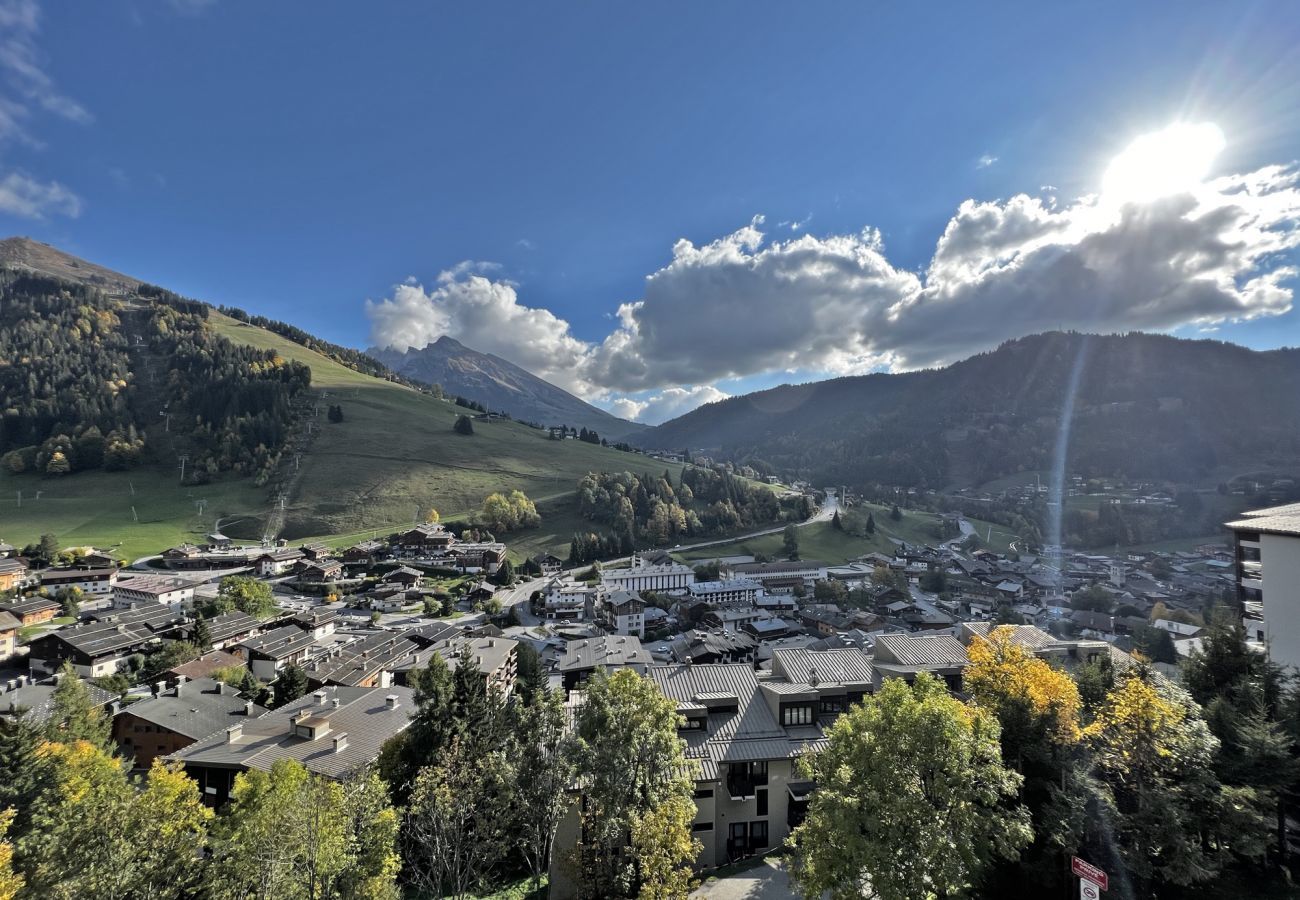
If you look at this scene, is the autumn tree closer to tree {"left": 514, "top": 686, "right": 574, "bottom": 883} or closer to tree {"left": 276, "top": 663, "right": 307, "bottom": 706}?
tree {"left": 514, "top": 686, "right": 574, "bottom": 883}

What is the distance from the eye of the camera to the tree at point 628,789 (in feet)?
53.1

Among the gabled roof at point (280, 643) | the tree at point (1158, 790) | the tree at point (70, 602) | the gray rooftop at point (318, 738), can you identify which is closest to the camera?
the tree at point (1158, 790)

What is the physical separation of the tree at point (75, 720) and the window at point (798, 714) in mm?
35244

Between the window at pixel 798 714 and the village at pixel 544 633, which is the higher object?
the window at pixel 798 714

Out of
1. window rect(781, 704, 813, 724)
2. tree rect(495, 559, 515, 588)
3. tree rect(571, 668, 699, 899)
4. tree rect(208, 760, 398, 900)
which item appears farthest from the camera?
tree rect(495, 559, 515, 588)

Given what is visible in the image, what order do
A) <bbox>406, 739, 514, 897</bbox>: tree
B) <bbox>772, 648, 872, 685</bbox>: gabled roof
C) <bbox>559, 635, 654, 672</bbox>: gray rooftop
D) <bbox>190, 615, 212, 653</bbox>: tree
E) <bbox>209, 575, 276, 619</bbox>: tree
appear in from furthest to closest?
<bbox>209, 575, 276, 619</bbox>: tree
<bbox>190, 615, 212, 653</bbox>: tree
<bbox>559, 635, 654, 672</bbox>: gray rooftop
<bbox>772, 648, 872, 685</bbox>: gabled roof
<bbox>406, 739, 514, 897</bbox>: tree

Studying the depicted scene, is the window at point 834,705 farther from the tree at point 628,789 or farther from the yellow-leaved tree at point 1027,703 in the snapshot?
the tree at point 628,789

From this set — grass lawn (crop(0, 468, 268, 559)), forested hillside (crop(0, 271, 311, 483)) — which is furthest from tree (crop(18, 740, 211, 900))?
forested hillside (crop(0, 271, 311, 483))

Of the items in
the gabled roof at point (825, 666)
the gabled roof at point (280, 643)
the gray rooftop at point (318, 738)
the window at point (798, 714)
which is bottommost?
the gabled roof at point (280, 643)

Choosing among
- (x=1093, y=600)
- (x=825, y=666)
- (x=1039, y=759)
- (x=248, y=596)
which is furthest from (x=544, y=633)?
(x=1093, y=600)

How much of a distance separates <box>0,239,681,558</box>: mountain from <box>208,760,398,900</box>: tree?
320 feet

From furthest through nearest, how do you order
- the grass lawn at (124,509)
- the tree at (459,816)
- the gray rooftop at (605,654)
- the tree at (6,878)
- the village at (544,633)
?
the grass lawn at (124,509)
the gray rooftop at (605,654)
the village at (544,633)
the tree at (459,816)
the tree at (6,878)

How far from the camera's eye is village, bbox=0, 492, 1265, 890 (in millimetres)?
26703

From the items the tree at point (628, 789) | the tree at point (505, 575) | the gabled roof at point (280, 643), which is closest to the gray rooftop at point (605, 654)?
the gabled roof at point (280, 643)
